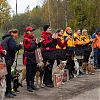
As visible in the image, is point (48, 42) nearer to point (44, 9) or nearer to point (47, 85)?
point (47, 85)

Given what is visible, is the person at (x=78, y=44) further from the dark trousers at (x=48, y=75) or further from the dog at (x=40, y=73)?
the dog at (x=40, y=73)

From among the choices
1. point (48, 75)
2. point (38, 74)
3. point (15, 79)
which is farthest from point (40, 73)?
point (15, 79)

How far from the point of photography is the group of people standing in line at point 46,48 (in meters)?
11.5

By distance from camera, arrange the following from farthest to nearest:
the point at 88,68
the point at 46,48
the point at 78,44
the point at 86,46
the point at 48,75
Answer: the point at 88,68, the point at 86,46, the point at 78,44, the point at 48,75, the point at 46,48

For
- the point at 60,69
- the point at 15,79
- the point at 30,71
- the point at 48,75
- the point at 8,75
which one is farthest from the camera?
the point at 60,69

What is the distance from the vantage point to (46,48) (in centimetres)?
1297

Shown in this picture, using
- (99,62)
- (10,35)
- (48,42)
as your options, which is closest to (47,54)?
(48,42)

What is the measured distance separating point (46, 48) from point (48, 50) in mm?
107

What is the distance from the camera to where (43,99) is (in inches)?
439

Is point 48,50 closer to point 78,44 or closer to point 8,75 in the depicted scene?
point 8,75

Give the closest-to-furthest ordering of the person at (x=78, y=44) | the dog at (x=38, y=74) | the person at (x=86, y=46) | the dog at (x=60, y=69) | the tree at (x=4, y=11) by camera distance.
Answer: the dog at (x=38, y=74)
the dog at (x=60, y=69)
the person at (x=78, y=44)
the person at (x=86, y=46)
the tree at (x=4, y=11)

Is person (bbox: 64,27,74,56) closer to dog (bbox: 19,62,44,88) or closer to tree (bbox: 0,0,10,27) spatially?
dog (bbox: 19,62,44,88)

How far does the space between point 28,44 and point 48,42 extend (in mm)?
936

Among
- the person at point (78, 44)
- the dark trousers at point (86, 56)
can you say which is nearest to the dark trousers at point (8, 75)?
the person at point (78, 44)
